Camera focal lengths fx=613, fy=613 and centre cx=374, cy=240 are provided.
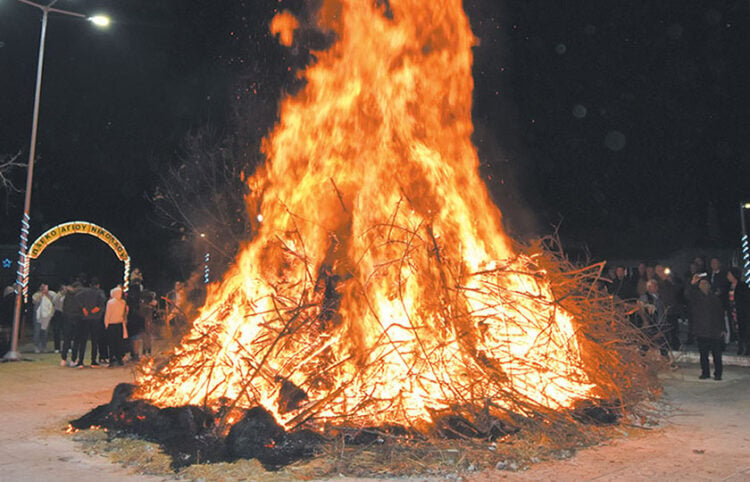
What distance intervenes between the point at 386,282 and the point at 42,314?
1194 cm

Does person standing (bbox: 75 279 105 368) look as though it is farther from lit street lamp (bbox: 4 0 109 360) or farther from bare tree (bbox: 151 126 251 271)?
bare tree (bbox: 151 126 251 271)

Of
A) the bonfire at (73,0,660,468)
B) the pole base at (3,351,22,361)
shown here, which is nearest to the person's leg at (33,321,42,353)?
the pole base at (3,351,22,361)

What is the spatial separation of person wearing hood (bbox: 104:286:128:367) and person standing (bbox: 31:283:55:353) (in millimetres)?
3674

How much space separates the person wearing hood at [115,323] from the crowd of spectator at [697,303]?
9.92 meters

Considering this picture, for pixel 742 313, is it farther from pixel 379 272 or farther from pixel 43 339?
pixel 43 339

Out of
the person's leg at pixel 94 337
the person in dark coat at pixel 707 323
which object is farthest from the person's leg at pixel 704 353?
the person's leg at pixel 94 337

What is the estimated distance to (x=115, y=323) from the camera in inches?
512

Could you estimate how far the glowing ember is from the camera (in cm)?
702

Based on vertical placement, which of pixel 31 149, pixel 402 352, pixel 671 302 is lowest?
pixel 402 352

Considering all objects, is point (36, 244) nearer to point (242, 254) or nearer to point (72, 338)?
point (72, 338)

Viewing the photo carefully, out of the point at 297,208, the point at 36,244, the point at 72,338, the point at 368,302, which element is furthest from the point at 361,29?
the point at 36,244

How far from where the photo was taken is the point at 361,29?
879cm

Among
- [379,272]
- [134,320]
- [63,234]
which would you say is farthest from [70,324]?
[379,272]

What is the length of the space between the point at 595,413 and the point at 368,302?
2986 mm
